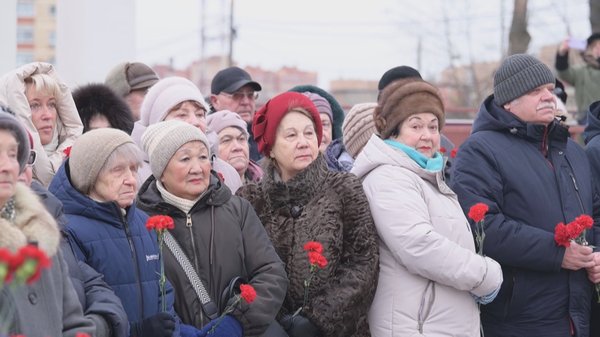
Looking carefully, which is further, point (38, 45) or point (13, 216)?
point (38, 45)

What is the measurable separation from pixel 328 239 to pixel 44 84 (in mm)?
1818

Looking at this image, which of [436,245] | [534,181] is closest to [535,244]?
[534,181]

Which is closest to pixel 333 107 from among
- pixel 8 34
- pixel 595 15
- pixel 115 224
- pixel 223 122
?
pixel 223 122

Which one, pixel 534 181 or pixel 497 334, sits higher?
pixel 534 181

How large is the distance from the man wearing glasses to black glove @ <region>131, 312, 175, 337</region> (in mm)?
3400

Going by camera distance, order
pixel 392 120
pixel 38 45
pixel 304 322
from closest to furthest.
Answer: pixel 304 322
pixel 392 120
pixel 38 45

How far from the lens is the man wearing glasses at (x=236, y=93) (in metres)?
7.39

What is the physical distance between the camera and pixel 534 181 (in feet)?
17.1

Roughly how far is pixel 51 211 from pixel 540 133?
2808mm

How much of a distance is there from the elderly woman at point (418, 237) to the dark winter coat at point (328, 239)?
10 cm

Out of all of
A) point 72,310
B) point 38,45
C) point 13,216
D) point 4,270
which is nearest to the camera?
point 4,270

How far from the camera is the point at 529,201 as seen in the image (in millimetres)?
5195

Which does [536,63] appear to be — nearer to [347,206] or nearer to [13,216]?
[347,206]

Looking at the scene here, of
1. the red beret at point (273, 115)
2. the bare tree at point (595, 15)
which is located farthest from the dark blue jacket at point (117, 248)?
the bare tree at point (595, 15)
